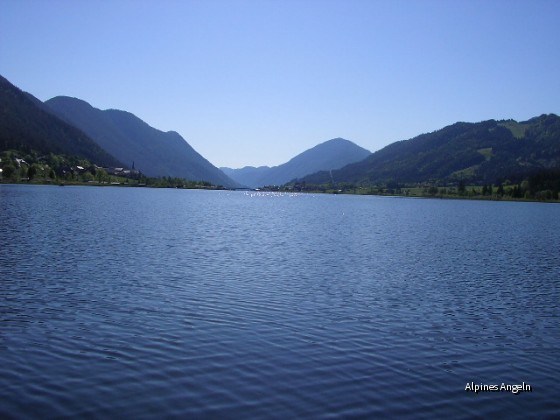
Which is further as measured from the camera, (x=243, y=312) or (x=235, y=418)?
(x=243, y=312)

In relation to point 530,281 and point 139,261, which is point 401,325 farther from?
point 139,261

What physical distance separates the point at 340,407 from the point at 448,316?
51.5 feet

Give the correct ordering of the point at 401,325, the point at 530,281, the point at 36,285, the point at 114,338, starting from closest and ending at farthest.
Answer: the point at 114,338 → the point at 401,325 → the point at 36,285 → the point at 530,281

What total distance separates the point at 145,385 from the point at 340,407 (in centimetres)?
679

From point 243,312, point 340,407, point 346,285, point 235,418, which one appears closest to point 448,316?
point 346,285

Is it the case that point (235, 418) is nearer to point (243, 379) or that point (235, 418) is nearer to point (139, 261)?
point (243, 379)

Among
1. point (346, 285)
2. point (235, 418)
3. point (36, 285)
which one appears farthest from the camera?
point (346, 285)

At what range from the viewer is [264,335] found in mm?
22938

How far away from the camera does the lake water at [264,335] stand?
1585 centimetres

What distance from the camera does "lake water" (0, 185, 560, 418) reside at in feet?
52.0

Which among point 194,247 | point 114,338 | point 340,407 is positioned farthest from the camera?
point 194,247

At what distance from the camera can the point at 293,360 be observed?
1964 cm

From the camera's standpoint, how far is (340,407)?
15.4 m

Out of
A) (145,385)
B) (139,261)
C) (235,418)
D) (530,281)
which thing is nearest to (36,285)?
(139,261)
